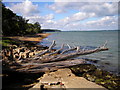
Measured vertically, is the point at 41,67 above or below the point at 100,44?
below

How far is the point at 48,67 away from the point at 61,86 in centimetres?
230

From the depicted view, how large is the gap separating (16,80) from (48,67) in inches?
91.2

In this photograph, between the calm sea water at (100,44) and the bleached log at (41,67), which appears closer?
the bleached log at (41,67)

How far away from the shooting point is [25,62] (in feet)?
28.1

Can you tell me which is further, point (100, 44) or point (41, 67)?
point (100, 44)

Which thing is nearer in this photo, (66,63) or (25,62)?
(25,62)

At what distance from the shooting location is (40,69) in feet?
27.6

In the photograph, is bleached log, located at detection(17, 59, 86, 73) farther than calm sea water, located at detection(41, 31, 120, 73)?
No

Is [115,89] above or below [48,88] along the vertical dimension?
below

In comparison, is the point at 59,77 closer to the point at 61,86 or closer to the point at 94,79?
the point at 61,86

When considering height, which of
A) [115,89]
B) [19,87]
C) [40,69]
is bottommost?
[115,89]

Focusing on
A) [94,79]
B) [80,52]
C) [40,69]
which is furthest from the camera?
[80,52]

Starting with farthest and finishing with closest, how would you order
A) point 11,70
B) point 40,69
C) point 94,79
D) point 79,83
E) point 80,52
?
point 80,52, point 94,79, point 40,69, point 11,70, point 79,83

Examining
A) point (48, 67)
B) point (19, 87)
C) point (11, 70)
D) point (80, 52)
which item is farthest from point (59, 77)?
point (80, 52)
